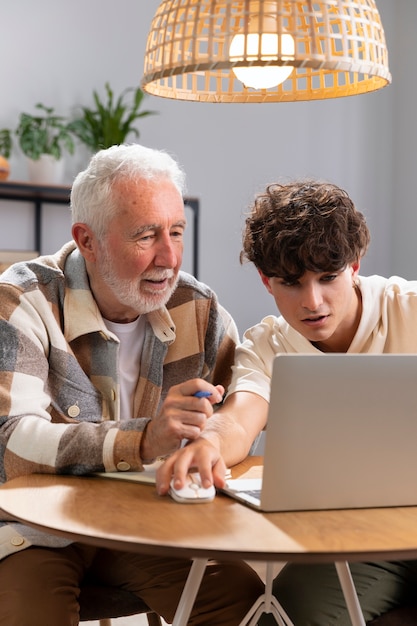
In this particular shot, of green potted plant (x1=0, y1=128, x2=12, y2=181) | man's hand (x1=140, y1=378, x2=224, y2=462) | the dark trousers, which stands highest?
green potted plant (x1=0, y1=128, x2=12, y2=181)

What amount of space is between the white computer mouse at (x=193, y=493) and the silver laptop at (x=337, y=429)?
0.28 feet

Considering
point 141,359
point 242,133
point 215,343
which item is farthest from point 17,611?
point 242,133

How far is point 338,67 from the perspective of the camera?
55.1 inches

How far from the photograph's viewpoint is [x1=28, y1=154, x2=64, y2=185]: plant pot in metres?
4.27

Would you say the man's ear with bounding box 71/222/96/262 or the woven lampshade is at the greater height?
the woven lampshade

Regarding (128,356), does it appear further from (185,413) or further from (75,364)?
(185,413)

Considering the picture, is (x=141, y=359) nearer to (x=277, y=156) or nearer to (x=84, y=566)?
(x=84, y=566)

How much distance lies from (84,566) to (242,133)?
365 centimetres

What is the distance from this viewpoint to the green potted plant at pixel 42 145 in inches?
168

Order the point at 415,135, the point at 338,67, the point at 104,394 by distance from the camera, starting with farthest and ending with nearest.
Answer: the point at 415,135, the point at 104,394, the point at 338,67

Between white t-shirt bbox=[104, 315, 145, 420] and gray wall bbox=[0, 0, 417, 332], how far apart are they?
2.48m

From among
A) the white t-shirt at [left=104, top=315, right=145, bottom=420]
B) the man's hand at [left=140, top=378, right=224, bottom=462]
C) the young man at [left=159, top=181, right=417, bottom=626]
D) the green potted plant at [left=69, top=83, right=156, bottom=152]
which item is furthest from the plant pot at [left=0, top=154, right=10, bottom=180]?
the man's hand at [left=140, top=378, right=224, bottom=462]

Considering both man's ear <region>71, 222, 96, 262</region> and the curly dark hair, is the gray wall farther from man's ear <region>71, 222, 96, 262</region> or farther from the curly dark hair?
the curly dark hair

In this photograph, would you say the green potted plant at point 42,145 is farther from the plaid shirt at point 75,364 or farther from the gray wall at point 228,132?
the plaid shirt at point 75,364
